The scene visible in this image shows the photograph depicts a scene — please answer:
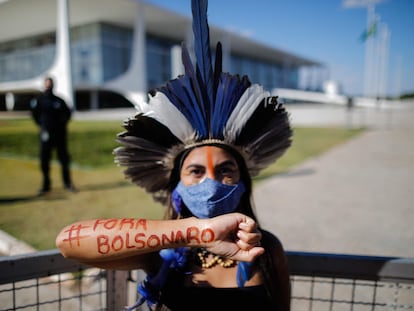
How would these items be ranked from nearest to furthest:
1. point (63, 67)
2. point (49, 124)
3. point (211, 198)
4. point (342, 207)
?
point (211, 198)
point (342, 207)
point (49, 124)
point (63, 67)

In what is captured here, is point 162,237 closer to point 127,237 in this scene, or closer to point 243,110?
point 127,237

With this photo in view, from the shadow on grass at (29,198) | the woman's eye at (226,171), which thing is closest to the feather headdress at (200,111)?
the woman's eye at (226,171)

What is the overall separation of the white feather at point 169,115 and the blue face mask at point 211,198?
0.77 ft

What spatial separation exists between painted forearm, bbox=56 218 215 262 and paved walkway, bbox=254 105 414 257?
9.24ft

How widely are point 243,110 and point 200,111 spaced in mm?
184

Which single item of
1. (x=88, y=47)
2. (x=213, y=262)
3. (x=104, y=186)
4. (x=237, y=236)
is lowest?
(x=104, y=186)

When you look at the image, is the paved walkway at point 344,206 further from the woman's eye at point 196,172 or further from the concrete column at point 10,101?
the concrete column at point 10,101

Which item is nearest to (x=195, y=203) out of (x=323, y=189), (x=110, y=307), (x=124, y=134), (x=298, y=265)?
(x=124, y=134)

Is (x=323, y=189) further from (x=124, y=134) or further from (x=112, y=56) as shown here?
(x=112, y=56)

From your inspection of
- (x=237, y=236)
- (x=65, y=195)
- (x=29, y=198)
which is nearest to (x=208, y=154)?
(x=237, y=236)

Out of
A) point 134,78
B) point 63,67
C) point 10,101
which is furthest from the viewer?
point 10,101

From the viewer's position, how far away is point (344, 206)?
515 cm

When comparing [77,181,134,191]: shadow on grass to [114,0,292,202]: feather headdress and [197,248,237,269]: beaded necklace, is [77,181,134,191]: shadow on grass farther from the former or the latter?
[197,248,237,269]: beaded necklace

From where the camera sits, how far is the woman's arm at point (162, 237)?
101cm
